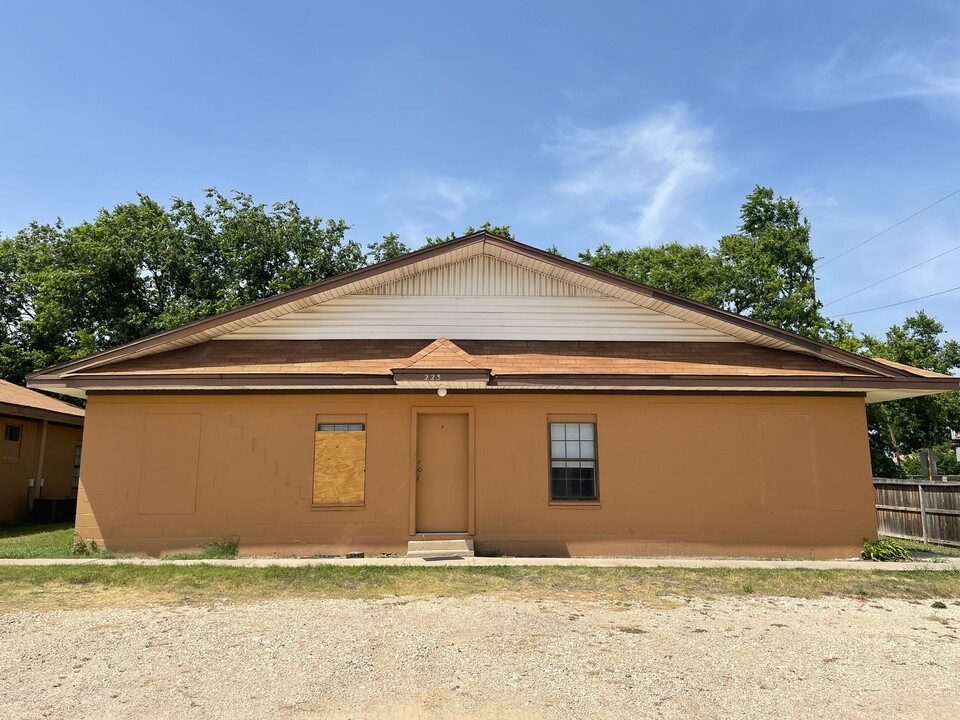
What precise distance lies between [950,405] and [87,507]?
1898 inches

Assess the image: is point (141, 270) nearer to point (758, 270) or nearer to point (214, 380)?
point (214, 380)

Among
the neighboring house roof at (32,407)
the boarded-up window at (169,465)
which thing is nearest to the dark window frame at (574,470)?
the boarded-up window at (169,465)

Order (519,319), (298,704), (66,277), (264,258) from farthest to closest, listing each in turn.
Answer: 1. (264,258)
2. (66,277)
3. (519,319)
4. (298,704)

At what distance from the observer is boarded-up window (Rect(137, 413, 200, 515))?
11312 mm

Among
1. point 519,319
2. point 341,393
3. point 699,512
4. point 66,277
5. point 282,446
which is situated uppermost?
point 66,277

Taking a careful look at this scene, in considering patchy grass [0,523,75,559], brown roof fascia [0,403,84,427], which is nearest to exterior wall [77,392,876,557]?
patchy grass [0,523,75,559]

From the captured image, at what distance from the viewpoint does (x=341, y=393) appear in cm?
1166

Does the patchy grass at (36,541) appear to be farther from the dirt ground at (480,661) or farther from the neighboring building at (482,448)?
the dirt ground at (480,661)

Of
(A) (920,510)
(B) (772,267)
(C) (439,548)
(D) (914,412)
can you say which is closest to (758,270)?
(B) (772,267)

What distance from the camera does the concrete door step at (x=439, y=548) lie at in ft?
35.9

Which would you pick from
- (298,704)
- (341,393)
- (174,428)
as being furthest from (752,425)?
(174,428)

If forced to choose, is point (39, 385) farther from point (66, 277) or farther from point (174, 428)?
point (66, 277)

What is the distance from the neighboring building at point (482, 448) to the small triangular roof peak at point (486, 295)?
325 mm

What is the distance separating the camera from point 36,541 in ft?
42.9
